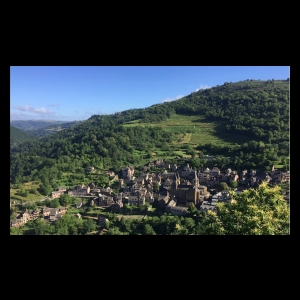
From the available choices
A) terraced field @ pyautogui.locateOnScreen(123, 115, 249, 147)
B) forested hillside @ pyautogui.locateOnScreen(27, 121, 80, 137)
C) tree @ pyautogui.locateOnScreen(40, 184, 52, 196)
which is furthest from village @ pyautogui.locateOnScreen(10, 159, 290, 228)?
forested hillside @ pyautogui.locateOnScreen(27, 121, 80, 137)

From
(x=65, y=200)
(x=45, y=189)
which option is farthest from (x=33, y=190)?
(x=65, y=200)

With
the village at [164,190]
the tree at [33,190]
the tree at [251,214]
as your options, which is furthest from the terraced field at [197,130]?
the tree at [33,190]

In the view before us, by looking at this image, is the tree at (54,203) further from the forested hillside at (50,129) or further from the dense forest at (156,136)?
the forested hillside at (50,129)

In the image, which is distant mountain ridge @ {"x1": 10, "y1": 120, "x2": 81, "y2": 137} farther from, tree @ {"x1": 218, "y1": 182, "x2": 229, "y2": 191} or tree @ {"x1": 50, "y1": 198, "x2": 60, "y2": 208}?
tree @ {"x1": 218, "y1": 182, "x2": 229, "y2": 191}
